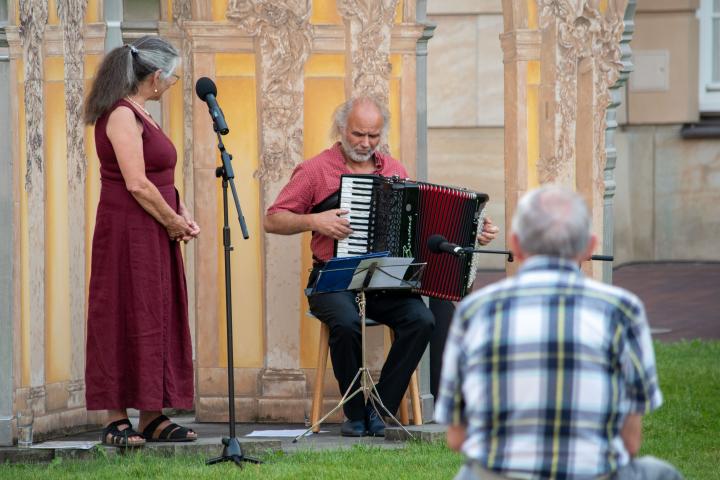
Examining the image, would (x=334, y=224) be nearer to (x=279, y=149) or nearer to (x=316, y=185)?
(x=316, y=185)

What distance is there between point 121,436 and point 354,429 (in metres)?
1.18

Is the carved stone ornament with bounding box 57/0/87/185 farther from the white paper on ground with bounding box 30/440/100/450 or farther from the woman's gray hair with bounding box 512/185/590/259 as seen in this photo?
the woman's gray hair with bounding box 512/185/590/259

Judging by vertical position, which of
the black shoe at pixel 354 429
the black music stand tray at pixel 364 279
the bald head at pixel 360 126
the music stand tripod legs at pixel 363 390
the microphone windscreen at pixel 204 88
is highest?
the microphone windscreen at pixel 204 88

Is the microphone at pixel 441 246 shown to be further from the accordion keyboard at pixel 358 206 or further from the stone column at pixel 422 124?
the stone column at pixel 422 124

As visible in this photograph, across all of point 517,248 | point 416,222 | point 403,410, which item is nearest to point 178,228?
point 416,222

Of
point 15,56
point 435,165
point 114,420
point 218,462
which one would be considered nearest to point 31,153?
point 15,56

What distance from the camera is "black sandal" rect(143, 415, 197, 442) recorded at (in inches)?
278

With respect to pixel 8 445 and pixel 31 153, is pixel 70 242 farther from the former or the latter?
pixel 8 445

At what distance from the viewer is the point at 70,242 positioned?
7656 millimetres

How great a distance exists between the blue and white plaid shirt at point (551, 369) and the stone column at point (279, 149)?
14.6ft

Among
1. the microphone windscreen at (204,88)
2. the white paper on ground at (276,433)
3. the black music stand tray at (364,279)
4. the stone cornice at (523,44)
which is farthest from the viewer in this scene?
the stone cornice at (523,44)

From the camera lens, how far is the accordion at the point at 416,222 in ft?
24.0

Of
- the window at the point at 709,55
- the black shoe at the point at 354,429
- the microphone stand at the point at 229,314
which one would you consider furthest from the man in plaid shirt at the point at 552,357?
the window at the point at 709,55

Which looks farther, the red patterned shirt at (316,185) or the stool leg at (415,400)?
the stool leg at (415,400)
